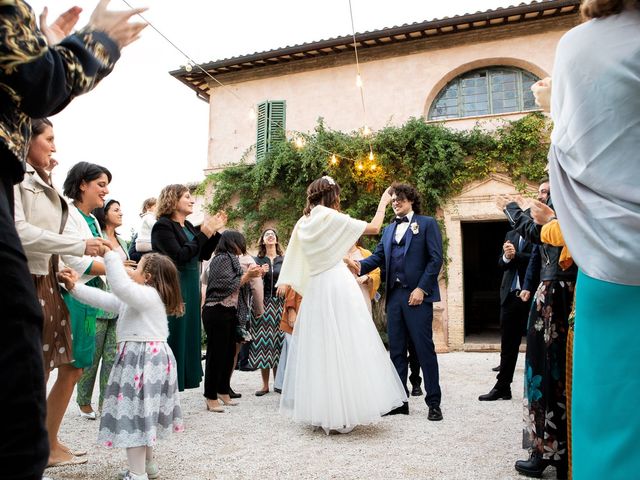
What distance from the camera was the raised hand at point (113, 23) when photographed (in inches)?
56.4

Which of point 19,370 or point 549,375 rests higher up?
point 19,370

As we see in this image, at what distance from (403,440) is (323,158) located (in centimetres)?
914

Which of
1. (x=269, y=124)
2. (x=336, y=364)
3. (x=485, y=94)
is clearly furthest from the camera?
(x=269, y=124)

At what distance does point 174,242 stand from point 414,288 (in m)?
2.44

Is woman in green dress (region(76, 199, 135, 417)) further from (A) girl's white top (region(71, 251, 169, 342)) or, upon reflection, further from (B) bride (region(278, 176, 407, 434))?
(B) bride (region(278, 176, 407, 434))

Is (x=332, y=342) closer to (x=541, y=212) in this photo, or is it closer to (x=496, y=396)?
(x=541, y=212)

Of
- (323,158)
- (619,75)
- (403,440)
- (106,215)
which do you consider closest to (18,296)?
(619,75)

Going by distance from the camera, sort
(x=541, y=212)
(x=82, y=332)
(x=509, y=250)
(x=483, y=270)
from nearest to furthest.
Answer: (x=541, y=212) → (x=82, y=332) → (x=509, y=250) → (x=483, y=270)

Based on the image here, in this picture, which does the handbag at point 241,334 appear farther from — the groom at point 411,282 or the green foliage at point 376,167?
the green foliage at point 376,167

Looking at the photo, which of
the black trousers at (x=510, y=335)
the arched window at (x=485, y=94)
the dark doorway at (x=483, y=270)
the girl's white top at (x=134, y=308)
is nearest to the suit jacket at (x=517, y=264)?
the black trousers at (x=510, y=335)

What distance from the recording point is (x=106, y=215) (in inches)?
205

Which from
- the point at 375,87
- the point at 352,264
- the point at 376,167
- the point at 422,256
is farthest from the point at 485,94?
the point at 352,264

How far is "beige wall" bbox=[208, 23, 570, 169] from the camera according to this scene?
38.2 feet

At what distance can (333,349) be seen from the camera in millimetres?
4188
